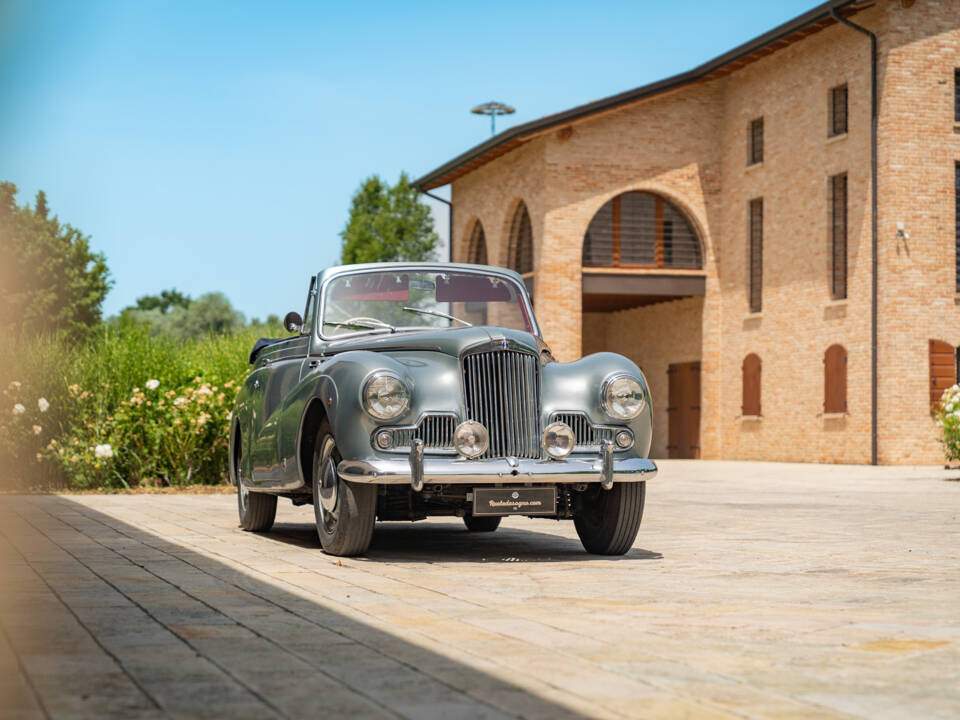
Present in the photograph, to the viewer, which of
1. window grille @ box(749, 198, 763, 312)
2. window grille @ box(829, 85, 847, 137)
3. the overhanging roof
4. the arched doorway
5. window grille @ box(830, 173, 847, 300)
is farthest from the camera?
the arched doorway

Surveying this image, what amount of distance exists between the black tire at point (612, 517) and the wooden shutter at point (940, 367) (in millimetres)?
19464

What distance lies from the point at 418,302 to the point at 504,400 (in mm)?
1793

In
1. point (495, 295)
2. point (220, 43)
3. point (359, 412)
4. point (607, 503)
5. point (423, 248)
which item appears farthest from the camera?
point (423, 248)

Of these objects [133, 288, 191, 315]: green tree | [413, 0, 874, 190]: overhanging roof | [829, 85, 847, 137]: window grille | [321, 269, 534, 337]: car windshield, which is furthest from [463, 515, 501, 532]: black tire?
[133, 288, 191, 315]: green tree

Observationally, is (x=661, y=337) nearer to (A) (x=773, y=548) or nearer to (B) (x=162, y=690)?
(A) (x=773, y=548)

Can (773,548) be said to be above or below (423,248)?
below

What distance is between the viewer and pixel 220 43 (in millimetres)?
4430

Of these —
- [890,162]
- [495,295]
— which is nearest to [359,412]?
[495,295]

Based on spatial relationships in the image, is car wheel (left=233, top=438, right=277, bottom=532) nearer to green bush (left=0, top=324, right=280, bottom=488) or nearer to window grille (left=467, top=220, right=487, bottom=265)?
green bush (left=0, top=324, right=280, bottom=488)

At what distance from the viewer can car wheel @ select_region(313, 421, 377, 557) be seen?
7.52 meters

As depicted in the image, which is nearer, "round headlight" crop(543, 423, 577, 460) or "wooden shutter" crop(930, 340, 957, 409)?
"round headlight" crop(543, 423, 577, 460)

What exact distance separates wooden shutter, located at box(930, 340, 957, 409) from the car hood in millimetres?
19683

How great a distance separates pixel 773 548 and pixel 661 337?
27201mm

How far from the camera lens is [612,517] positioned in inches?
316
